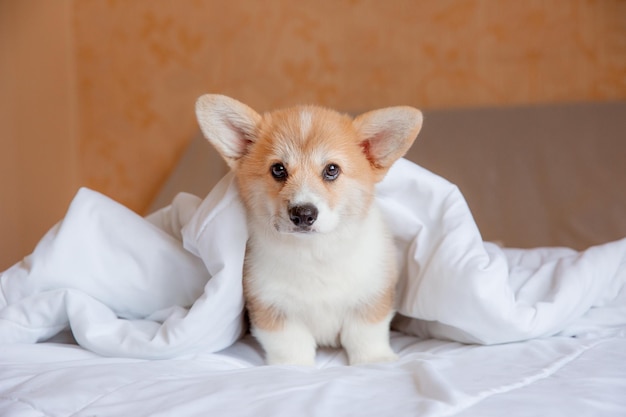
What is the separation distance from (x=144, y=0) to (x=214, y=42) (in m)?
0.34

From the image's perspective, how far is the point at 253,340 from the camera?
1.41 m

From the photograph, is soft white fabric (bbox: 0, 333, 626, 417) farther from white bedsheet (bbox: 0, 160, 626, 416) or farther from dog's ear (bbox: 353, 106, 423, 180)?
dog's ear (bbox: 353, 106, 423, 180)

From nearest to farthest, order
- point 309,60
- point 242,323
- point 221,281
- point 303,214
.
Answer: point 303,214 < point 221,281 < point 242,323 < point 309,60

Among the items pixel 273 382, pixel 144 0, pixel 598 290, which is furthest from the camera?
pixel 144 0

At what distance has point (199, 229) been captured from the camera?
1250mm

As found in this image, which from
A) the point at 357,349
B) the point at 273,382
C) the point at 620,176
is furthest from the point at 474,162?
the point at 273,382

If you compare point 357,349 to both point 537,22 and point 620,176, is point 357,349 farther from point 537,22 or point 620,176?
point 537,22

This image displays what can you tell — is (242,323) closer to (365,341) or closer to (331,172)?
(365,341)

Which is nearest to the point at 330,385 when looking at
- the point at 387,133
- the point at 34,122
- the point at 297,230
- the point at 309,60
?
the point at 297,230

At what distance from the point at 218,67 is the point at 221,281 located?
62.1 inches

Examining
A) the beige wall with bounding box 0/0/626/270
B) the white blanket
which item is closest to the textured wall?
the beige wall with bounding box 0/0/626/270

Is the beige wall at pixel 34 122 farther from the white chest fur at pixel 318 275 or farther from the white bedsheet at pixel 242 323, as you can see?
the white chest fur at pixel 318 275

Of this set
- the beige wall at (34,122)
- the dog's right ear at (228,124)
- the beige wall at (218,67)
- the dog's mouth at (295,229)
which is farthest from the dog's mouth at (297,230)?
the beige wall at (34,122)

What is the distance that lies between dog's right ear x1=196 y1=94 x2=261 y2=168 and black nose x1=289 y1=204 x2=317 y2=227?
23 centimetres
